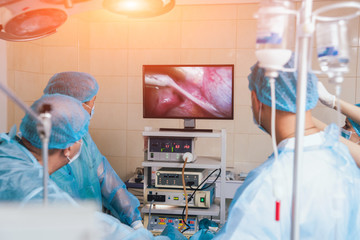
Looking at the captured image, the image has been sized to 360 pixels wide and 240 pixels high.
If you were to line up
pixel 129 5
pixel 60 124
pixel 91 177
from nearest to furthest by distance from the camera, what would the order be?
pixel 60 124 < pixel 129 5 < pixel 91 177

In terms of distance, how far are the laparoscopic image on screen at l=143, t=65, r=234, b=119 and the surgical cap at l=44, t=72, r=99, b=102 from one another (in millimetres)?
456

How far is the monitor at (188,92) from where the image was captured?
2279 millimetres

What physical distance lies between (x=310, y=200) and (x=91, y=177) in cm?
122

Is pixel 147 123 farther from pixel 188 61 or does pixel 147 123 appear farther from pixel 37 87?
pixel 37 87

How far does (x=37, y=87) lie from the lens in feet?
9.33

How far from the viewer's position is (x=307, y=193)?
1.03 metres

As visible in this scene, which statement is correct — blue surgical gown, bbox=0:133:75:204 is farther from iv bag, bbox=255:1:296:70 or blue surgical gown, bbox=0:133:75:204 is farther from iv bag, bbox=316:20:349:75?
iv bag, bbox=316:20:349:75

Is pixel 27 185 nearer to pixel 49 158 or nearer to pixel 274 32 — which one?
pixel 49 158

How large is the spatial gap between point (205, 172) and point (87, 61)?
65.8 inches

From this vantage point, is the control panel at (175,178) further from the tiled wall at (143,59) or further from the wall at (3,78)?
Answer: the wall at (3,78)

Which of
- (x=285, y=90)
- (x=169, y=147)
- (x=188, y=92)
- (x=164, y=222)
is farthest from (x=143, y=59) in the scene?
(x=285, y=90)

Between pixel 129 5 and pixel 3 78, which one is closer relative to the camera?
pixel 129 5

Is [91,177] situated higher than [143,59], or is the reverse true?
[143,59]

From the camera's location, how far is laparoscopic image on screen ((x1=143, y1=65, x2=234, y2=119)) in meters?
2.28
